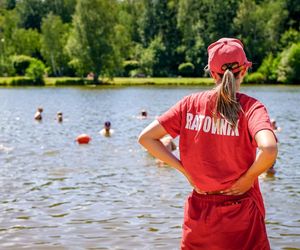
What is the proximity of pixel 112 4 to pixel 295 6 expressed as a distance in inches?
1510

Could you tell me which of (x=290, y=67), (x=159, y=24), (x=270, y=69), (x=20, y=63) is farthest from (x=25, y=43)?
(x=290, y=67)

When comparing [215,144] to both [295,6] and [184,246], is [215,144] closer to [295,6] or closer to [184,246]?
[184,246]

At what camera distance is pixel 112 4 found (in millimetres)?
91688

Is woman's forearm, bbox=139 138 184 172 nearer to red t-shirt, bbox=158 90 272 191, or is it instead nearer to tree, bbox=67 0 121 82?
red t-shirt, bbox=158 90 272 191

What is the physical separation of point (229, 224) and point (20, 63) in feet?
347

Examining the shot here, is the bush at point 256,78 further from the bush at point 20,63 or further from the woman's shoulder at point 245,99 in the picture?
the woman's shoulder at point 245,99

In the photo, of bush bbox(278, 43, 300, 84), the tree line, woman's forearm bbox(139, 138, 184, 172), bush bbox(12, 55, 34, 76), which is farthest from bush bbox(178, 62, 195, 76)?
woman's forearm bbox(139, 138, 184, 172)

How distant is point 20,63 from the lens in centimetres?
A: 10719

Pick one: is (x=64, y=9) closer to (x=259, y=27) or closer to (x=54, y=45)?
(x=54, y=45)

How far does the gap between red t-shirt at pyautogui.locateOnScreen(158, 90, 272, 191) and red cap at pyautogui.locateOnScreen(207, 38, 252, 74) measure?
0.68 ft

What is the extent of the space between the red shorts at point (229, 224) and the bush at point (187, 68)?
336 feet

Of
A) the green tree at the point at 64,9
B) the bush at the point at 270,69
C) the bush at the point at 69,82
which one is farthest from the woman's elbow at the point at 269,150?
the green tree at the point at 64,9

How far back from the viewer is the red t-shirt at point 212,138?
4.41 metres

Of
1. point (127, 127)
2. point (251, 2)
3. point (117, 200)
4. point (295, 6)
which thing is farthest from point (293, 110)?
point (295, 6)
